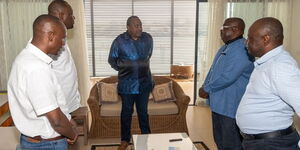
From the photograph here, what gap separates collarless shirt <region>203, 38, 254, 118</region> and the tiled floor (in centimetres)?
136

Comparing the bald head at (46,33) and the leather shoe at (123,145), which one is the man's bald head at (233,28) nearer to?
the bald head at (46,33)

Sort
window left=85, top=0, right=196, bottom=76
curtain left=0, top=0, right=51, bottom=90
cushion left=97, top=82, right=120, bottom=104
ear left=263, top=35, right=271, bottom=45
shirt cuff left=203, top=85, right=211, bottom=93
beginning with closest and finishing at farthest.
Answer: ear left=263, top=35, right=271, bottom=45 → shirt cuff left=203, top=85, right=211, bottom=93 → cushion left=97, top=82, right=120, bottom=104 → curtain left=0, top=0, right=51, bottom=90 → window left=85, top=0, right=196, bottom=76

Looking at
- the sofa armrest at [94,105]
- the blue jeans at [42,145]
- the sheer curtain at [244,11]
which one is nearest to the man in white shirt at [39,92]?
the blue jeans at [42,145]

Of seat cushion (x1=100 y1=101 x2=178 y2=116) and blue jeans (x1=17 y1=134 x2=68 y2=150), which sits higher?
blue jeans (x1=17 y1=134 x2=68 y2=150)

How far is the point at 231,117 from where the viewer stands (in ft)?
8.54

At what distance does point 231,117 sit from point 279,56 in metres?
0.86

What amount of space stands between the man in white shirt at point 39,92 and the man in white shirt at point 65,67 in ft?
1.73

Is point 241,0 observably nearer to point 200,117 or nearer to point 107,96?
point 200,117

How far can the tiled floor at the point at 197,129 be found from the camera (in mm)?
3945

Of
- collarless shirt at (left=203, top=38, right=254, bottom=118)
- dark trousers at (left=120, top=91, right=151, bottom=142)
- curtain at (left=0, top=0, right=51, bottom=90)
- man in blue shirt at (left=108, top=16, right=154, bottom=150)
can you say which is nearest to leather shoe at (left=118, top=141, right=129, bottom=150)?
dark trousers at (left=120, top=91, right=151, bottom=142)

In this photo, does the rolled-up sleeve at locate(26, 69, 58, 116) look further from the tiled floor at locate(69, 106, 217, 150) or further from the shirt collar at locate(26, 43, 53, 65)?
the tiled floor at locate(69, 106, 217, 150)

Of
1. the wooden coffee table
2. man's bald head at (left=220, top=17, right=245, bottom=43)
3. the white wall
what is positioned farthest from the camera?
the white wall

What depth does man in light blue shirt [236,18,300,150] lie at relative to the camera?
71.4 inches

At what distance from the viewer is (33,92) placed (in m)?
1.61
